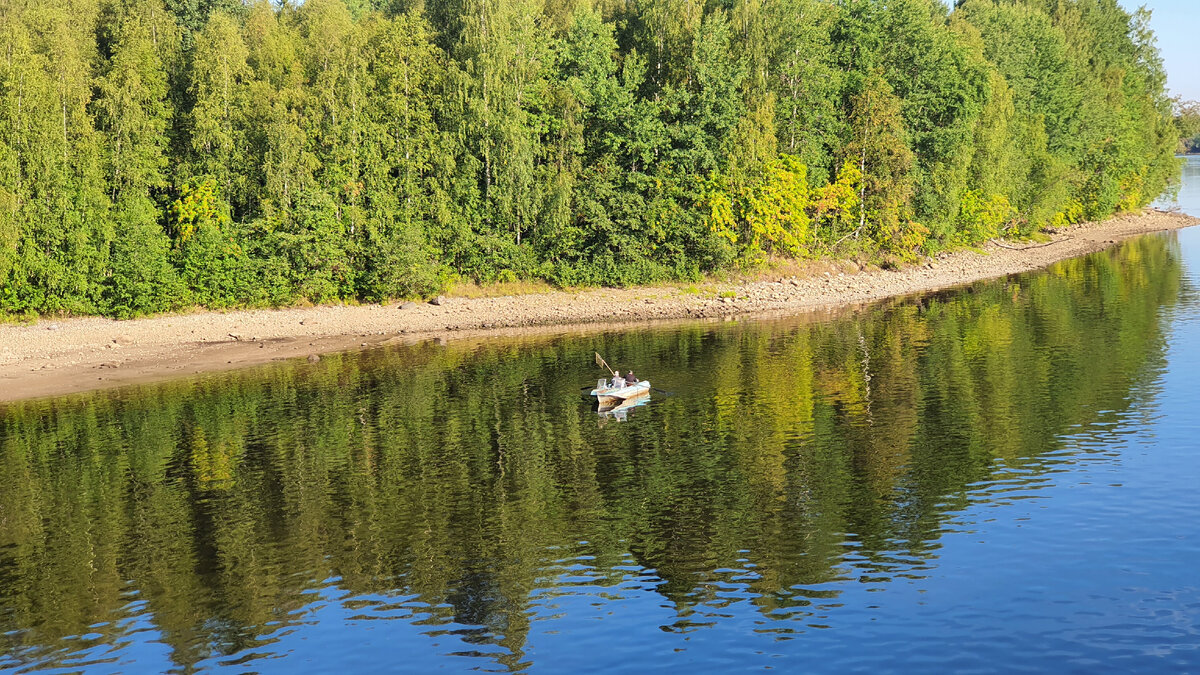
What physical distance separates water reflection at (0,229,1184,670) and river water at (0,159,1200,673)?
6.3 inches

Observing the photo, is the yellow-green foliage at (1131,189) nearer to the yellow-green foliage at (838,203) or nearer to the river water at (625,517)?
the yellow-green foliage at (838,203)

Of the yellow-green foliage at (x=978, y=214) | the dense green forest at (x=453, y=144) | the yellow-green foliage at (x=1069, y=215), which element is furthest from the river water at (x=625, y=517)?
the yellow-green foliage at (x=1069, y=215)

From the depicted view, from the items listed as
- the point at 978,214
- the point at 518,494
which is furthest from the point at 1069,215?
the point at 518,494

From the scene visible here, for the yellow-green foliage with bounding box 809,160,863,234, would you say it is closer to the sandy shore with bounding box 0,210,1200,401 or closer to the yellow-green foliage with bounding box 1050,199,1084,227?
the sandy shore with bounding box 0,210,1200,401

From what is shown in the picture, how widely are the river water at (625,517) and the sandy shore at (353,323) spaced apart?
5678mm

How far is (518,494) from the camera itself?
141ft

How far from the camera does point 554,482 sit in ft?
146

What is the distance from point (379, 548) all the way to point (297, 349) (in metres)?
41.5

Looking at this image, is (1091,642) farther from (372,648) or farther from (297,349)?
(297,349)

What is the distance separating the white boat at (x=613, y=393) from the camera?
184 ft

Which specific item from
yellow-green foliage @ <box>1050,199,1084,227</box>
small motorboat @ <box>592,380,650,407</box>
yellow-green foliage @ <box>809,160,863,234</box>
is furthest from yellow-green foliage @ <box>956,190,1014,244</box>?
small motorboat @ <box>592,380,650,407</box>

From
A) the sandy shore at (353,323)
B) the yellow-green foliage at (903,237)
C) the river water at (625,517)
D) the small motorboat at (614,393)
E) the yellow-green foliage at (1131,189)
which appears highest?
the yellow-green foliage at (1131,189)

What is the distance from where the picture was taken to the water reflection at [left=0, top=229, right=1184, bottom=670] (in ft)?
101

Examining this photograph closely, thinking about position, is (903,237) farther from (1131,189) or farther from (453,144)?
(1131,189)
